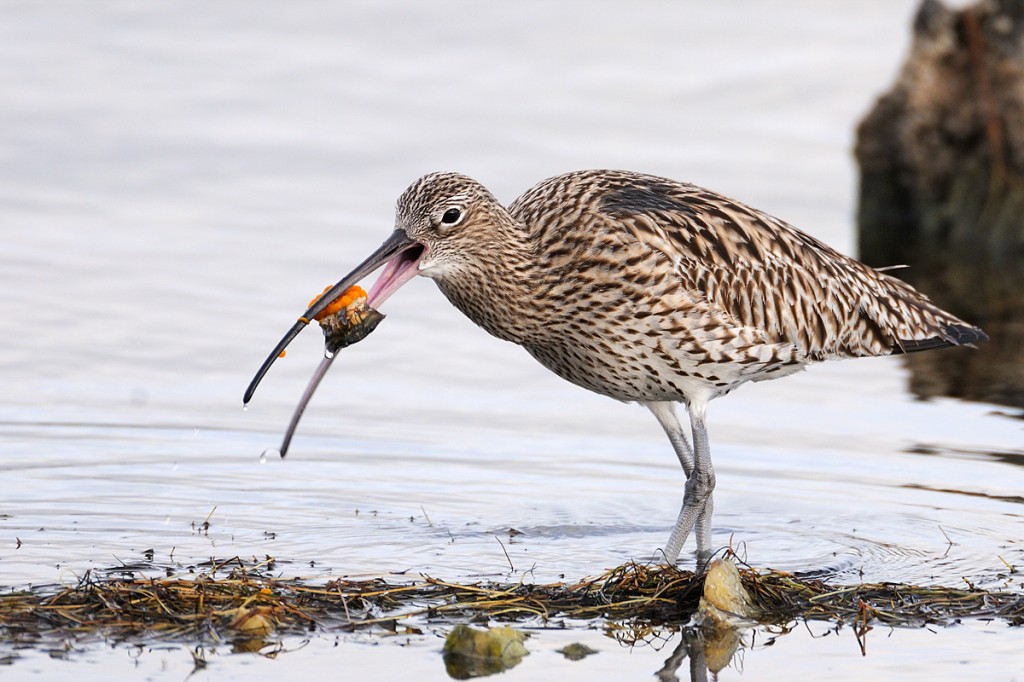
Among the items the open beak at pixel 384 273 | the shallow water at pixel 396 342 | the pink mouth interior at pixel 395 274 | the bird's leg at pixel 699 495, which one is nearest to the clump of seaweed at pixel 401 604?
the shallow water at pixel 396 342

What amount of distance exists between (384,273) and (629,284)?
113 centimetres

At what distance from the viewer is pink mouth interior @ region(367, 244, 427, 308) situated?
345 inches

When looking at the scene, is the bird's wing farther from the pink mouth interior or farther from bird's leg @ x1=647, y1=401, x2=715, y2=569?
the pink mouth interior

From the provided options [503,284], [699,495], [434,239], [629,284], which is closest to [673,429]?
[699,495]

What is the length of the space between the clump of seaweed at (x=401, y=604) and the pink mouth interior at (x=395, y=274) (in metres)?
1.26

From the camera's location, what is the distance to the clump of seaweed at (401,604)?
761 cm

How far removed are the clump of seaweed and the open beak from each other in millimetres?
1093

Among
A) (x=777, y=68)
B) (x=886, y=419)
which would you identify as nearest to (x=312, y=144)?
(x=777, y=68)

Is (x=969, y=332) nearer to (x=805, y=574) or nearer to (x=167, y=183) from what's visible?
(x=805, y=574)

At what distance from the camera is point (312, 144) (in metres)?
16.6

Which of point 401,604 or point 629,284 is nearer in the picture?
point 401,604

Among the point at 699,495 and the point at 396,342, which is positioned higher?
the point at 396,342

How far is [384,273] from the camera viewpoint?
888 centimetres

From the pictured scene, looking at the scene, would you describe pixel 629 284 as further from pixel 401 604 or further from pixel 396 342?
pixel 396 342
